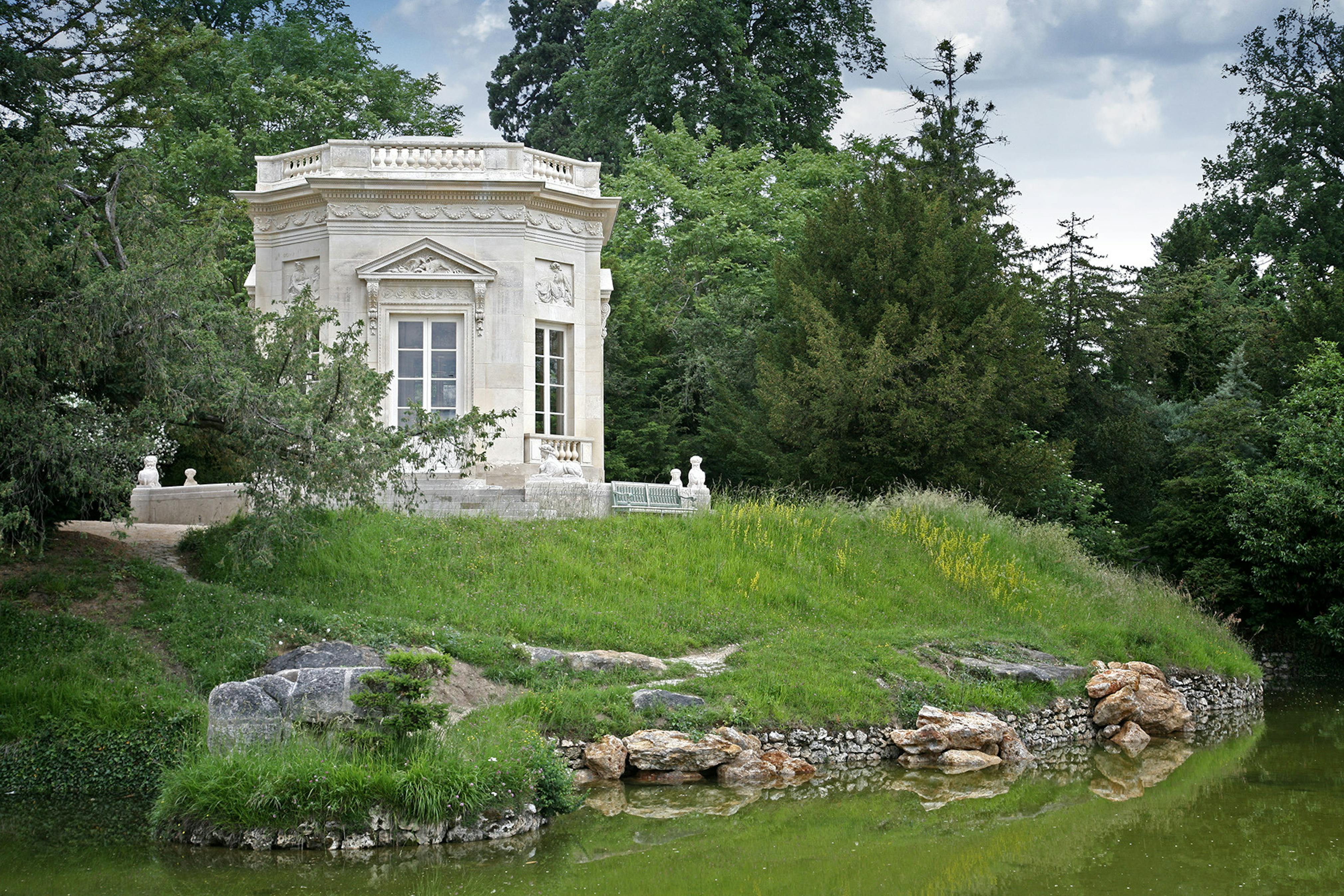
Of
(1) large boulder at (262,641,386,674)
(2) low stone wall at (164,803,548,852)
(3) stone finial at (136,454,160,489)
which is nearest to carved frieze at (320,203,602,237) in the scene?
(3) stone finial at (136,454,160,489)

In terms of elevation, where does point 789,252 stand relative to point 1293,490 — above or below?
above

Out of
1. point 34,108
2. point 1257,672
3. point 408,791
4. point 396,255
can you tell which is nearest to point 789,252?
point 396,255

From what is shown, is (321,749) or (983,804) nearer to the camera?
(321,749)

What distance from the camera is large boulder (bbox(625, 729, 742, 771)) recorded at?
538 inches

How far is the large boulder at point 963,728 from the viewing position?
49.8ft

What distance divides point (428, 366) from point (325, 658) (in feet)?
32.7

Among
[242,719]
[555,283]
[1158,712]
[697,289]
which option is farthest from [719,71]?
[242,719]

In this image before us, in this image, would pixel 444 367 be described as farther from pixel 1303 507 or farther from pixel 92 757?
pixel 1303 507

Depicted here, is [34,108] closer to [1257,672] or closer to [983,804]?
[983,804]

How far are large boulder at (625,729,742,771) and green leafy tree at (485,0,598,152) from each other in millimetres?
42436

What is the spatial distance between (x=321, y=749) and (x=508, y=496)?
1018 centimetres

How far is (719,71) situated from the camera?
42.7m

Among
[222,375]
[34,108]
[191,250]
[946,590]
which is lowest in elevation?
[946,590]

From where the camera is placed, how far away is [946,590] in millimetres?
20250
